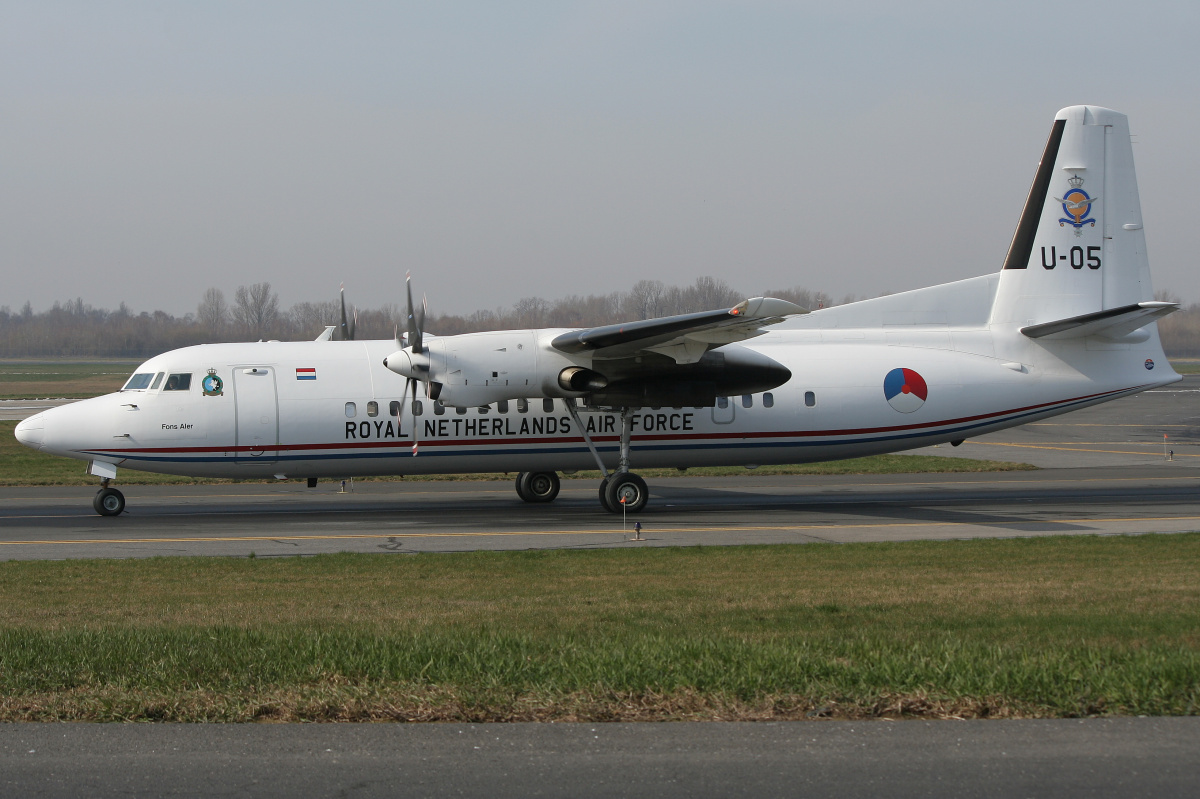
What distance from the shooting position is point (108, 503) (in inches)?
786

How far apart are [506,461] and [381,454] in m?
2.41

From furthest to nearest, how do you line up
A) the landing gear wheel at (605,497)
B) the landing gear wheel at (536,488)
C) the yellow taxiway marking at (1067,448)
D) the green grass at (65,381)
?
the green grass at (65,381) → the yellow taxiway marking at (1067,448) → the landing gear wheel at (536,488) → the landing gear wheel at (605,497)

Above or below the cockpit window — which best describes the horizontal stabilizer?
above

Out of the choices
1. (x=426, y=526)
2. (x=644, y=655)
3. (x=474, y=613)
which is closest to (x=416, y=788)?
(x=644, y=655)

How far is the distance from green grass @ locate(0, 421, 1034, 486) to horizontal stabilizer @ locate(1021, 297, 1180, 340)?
7.29 meters

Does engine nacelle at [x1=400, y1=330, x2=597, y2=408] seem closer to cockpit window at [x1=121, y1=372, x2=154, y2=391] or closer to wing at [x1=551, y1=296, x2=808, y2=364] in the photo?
wing at [x1=551, y1=296, x2=808, y2=364]

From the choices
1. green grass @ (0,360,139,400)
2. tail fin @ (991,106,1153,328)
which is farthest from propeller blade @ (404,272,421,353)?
green grass @ (0,360,139,400)

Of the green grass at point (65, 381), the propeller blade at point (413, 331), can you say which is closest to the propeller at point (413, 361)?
the propeller blade at point (413, 331)

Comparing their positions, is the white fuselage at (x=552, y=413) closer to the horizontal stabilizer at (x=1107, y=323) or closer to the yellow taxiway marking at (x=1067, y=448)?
the horizontal stabilizer at (x=1107, y=323)

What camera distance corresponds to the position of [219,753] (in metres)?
5.95

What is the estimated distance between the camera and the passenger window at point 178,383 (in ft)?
65.4

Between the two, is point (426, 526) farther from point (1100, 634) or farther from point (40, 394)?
point (40, 394)

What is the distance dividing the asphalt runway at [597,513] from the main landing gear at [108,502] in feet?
0.69

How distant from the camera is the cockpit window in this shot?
65.8 feet
